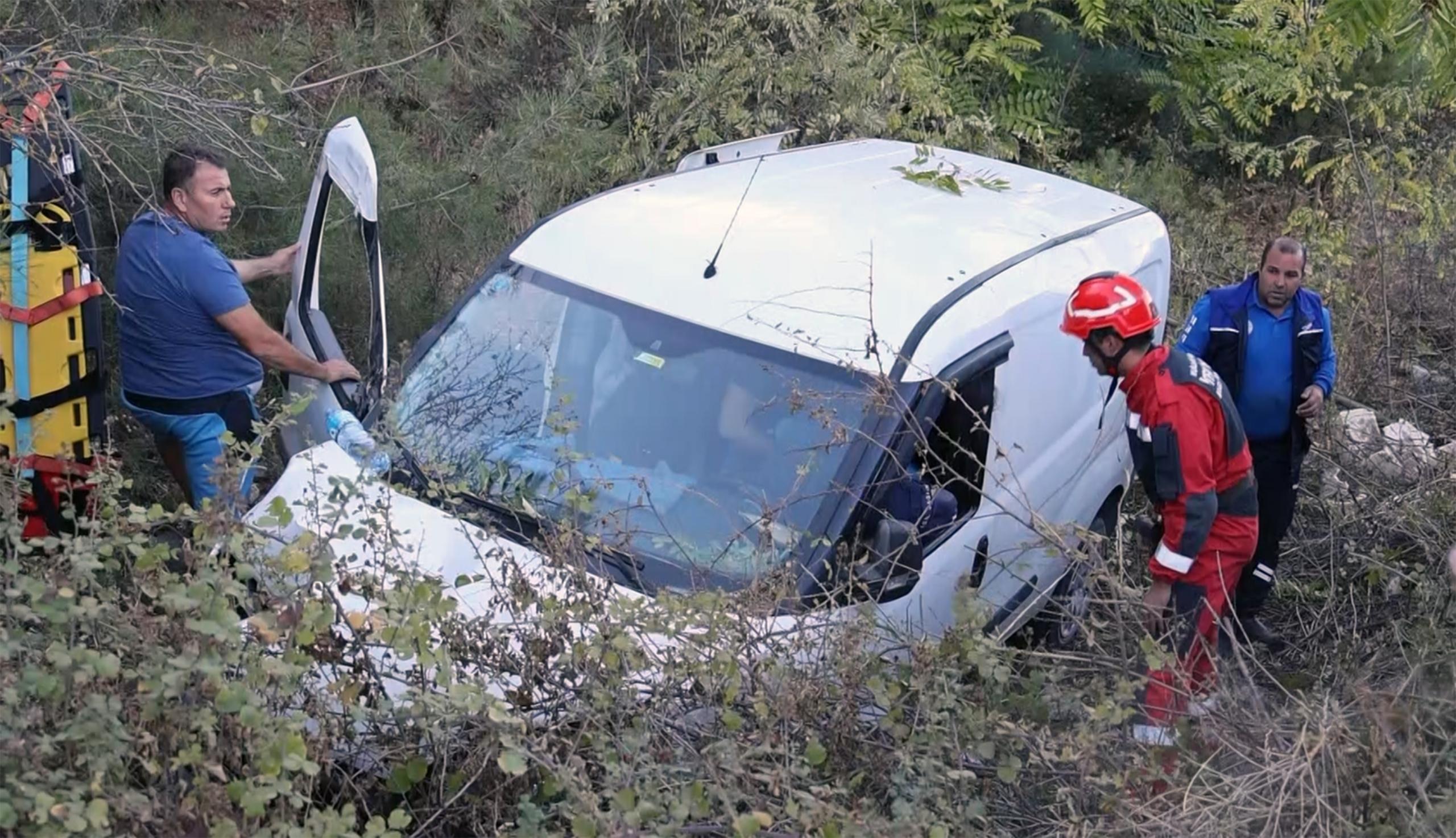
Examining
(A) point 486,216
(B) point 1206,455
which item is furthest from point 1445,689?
(A) point 486,216

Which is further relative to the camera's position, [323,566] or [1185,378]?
[1185,378]

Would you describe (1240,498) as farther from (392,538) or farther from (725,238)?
(392,538)

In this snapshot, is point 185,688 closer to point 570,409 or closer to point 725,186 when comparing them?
point 570,409

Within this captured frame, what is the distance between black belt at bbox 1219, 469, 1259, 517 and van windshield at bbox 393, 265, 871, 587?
1.28 m

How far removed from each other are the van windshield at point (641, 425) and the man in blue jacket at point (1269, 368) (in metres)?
1.91

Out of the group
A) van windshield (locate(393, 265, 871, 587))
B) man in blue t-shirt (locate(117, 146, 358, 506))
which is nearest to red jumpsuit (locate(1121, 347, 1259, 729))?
van windshield (locate(393, 265, 871, 587))

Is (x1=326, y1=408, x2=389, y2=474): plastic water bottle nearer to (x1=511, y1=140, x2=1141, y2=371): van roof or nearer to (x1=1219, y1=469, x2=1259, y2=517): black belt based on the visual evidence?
(x1=511, y1=140, x2=1141, y2=371): van roof

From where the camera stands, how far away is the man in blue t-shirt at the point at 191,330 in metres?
4.88

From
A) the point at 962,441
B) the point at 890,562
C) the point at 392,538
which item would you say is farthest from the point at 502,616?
the point at 962,441

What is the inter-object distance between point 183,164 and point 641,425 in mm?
1965

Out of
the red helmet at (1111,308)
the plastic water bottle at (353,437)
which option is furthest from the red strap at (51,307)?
the red helmet at (1111,308)

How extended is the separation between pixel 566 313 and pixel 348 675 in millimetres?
1764

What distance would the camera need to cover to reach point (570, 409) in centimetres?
441

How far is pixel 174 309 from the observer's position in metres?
4.91
